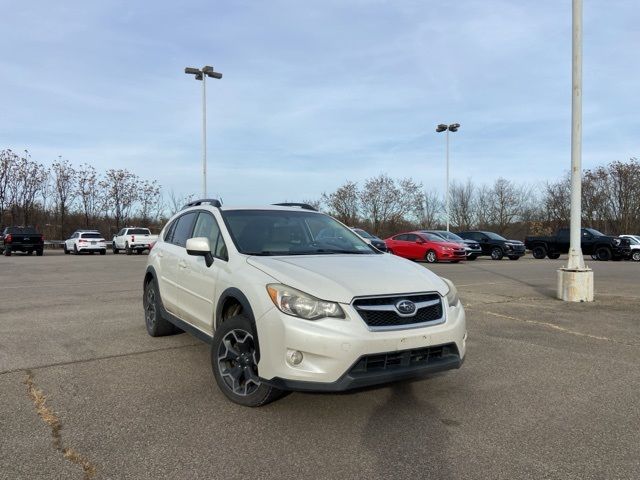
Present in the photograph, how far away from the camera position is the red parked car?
23.4 metres

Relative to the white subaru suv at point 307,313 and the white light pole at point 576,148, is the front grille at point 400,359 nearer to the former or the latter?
the white subaru suv at point 307,313

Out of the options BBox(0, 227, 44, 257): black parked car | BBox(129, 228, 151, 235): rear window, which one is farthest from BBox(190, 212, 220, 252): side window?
BBox(129, 228, 151, 235): rear window

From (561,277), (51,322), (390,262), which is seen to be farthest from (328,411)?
(561,277)

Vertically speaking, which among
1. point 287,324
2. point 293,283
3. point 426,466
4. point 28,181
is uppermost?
point 28,181

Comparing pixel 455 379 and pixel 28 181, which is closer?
pixel 455 379

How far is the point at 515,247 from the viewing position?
27766 millimetres

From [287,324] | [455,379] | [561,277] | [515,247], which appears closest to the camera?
[287,324]

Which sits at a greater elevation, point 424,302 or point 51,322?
point 424,302

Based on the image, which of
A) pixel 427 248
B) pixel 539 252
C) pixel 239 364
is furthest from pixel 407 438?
pixel 539 252

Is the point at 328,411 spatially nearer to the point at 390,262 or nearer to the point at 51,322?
the point at 390,262

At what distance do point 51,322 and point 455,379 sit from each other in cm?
595

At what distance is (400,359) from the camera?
364 centimetres

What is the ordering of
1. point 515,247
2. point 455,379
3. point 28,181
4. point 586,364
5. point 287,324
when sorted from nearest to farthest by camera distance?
point 287,324 → point 455,379 → point 586,364 → point 515,247 → point 28,181

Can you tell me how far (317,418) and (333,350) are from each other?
2.42 feet
